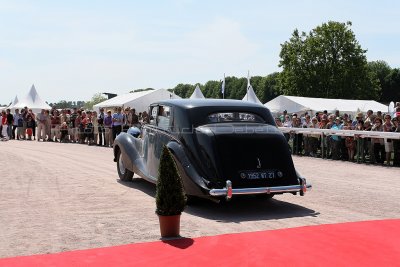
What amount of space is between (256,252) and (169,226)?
126cm

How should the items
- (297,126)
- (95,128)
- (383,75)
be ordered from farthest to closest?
(383,75) < (95,128) < (297,126)

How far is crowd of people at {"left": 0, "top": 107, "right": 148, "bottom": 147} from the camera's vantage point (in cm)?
2297

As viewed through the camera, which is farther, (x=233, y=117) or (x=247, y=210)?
(x=233, y=117)

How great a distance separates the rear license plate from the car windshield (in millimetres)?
1293

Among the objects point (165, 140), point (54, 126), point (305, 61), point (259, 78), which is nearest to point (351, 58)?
point (305, 61)

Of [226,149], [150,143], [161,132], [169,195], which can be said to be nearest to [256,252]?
[169,195]

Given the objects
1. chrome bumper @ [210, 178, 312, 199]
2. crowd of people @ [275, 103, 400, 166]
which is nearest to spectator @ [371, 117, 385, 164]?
crowd of people @ [275, 103, 400, 166]

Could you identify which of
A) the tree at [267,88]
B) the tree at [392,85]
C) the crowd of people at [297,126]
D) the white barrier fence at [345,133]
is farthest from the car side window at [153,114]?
the tree at [267,88]

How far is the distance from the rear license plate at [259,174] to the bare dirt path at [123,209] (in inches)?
25.1

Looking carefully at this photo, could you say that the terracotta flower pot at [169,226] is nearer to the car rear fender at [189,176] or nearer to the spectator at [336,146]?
the car rear fender at [189,176]

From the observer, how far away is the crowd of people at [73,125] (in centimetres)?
2297

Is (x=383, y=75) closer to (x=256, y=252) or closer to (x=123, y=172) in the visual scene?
(x=123, y=172)

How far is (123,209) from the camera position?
26.5 ft

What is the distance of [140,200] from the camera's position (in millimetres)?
8961
